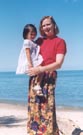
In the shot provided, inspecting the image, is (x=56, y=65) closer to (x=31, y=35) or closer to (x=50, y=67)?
(x=50, y=67)

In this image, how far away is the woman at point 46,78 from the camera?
468cm

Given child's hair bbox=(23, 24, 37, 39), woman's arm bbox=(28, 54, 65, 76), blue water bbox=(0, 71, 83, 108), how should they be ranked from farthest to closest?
blue water bbox=(0, 71, 83, 108), child's hair bbox=(23, 24, 37, 39), woman's arm bbox=(28, 54, 65, 76)

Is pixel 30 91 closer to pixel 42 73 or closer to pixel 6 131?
pixel 42 73

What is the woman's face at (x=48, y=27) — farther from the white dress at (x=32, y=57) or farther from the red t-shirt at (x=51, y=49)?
the white dress at (x=32, y=57)

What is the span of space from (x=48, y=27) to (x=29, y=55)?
400 mm

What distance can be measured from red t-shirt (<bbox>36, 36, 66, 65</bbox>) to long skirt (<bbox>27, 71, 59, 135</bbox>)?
0.17 metres

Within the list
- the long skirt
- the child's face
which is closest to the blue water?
the long skirt

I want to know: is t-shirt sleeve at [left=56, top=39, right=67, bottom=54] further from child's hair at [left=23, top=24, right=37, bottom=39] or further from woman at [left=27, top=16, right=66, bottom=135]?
child's hair at [left=23, top=24, right=37, bottom=39]

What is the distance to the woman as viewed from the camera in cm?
468

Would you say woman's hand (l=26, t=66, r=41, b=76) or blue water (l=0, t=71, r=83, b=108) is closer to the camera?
woman's hand (l=26, t=66, r=41, b=76)

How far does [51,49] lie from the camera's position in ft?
15.5

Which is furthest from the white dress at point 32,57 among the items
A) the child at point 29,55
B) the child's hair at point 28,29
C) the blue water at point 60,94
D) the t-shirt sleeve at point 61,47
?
the blue water at point 60,94

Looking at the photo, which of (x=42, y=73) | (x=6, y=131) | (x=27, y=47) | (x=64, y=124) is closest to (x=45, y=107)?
(x=42, y=73)

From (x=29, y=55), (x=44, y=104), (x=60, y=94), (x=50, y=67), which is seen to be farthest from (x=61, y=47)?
(x=60, y=94)
